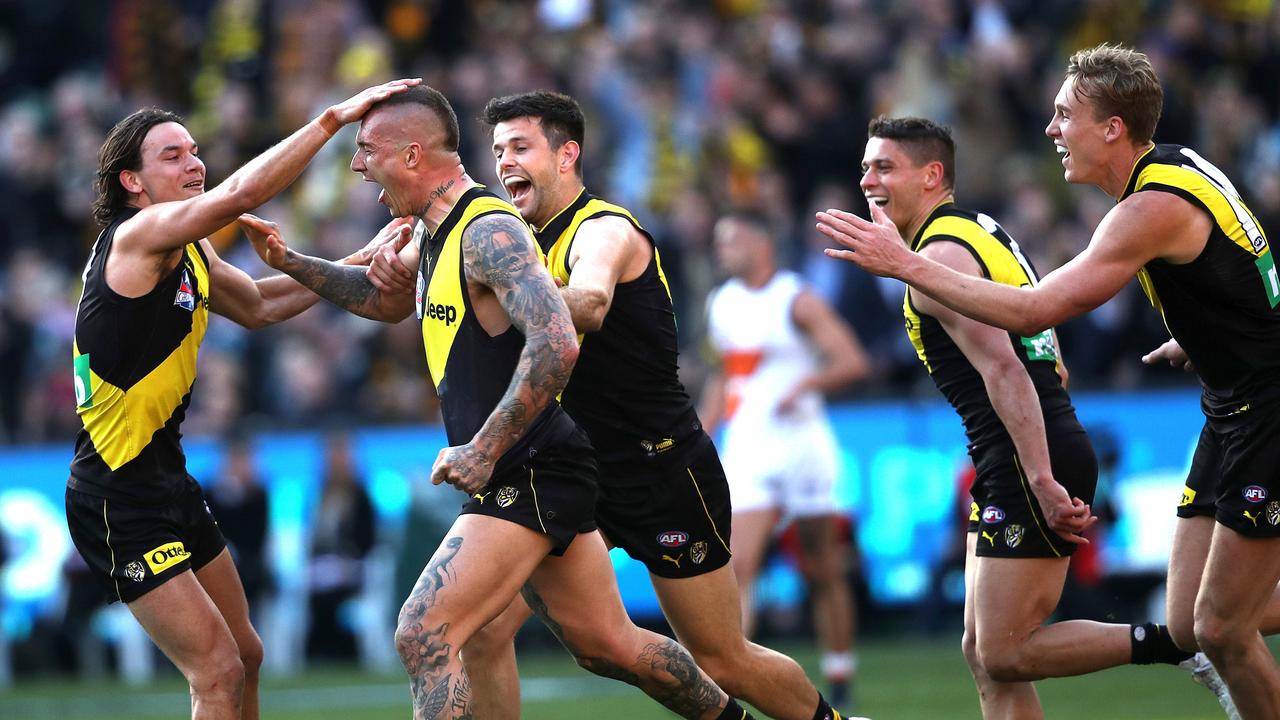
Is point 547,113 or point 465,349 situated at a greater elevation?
point 547,113

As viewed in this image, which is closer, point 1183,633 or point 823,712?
point 1183,633

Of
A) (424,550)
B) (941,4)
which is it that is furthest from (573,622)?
(941,4)

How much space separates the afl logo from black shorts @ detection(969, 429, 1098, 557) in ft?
2.65

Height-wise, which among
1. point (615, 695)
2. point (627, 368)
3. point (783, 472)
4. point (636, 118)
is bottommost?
point (615, 695)

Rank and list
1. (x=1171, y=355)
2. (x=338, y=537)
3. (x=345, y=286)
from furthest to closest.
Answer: (x=338, y=537) < (x=1171, y=355) < (x=345, y=286)

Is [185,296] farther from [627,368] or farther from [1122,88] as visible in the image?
[1122,88]

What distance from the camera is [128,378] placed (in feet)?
24.4

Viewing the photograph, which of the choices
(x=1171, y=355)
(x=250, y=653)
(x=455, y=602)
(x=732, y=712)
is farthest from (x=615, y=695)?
(x=455, y=602)

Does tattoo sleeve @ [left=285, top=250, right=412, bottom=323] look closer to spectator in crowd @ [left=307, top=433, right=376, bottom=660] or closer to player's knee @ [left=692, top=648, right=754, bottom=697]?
player's knee @ [left=692, top=648, right=754, bottom=697]

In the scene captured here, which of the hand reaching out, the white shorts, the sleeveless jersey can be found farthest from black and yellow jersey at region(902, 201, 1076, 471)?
the sleeveless jersey

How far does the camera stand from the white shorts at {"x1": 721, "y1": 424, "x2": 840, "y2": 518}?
11875 millimetres

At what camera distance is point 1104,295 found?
6.74 metres

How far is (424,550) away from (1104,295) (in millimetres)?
9399

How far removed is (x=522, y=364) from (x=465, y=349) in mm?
461
